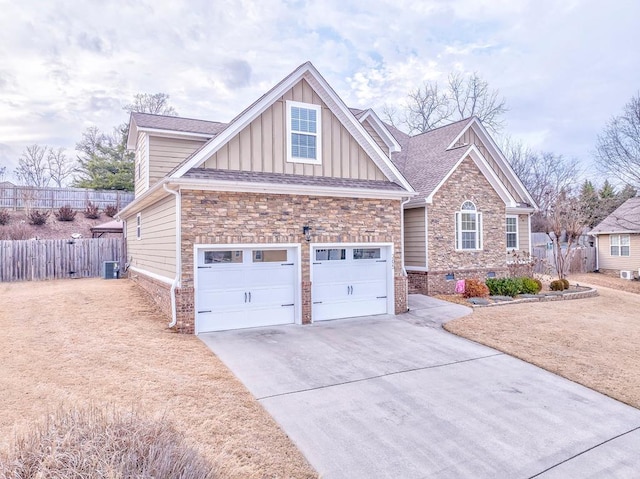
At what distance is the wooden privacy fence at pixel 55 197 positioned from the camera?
28.2 m

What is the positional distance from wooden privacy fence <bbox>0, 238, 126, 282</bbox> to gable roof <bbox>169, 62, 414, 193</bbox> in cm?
1209

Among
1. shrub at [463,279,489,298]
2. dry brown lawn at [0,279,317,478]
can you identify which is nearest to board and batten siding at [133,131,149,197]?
dry brown lawn at [0,279,317,478]

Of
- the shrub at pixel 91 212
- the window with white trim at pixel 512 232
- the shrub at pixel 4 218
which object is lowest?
the window with white trim at pixel 512 232

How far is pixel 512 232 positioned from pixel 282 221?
45.8ft

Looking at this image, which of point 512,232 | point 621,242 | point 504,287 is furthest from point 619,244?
point 504,287

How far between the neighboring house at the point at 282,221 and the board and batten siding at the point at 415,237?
3.25 m

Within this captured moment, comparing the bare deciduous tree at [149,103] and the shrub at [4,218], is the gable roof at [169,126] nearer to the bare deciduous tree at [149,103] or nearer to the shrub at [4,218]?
the shrub at [4,218]

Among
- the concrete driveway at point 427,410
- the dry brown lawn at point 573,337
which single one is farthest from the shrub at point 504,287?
the concrete driveway at point 427,410

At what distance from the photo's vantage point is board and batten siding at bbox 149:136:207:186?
14125 millimetres

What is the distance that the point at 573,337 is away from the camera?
9797 millimetres

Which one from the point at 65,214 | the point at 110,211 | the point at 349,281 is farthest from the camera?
the point at 110,211

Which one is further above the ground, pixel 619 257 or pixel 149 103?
pixel 149 103

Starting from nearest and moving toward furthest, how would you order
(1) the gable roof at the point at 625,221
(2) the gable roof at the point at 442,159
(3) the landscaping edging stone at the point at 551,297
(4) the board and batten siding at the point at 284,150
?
(4) the board and batten siding at the point at 284,150
(3) the landscaping edging stone at the point at 551,297
(2) the gable roof at the point at 442,159
(1) the gable roof at the point at 625,221

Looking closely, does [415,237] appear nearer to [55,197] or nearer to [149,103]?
[55,197]
